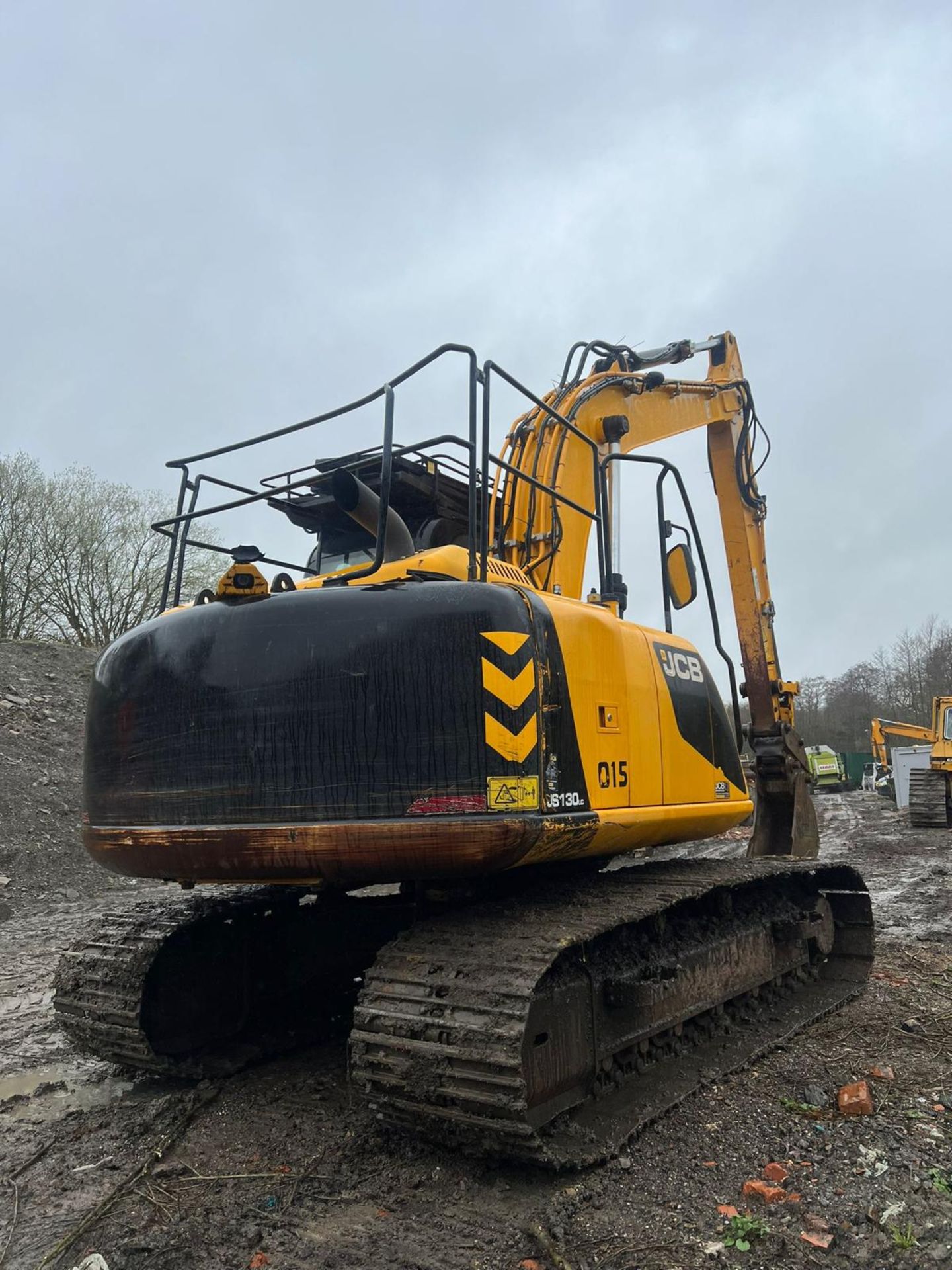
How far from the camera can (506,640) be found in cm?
376

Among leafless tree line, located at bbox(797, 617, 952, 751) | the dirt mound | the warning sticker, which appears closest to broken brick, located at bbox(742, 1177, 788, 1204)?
the warning sticker

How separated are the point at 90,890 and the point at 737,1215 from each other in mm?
9723

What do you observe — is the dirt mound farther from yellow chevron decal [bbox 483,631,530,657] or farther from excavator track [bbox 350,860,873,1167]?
yellow chevron decal [bbox 483,631,530,657]

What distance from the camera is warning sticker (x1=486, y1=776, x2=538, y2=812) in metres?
3.62

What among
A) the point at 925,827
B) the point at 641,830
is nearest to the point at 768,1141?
the point at 641,830

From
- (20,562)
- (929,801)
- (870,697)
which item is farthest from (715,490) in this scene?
(870,697)

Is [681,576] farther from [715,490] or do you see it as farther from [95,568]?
[95,568]

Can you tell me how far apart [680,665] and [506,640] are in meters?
1.76

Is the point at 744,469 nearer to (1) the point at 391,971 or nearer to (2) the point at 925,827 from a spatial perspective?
(1) the point at 391,971

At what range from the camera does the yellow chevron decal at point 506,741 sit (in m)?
3.67

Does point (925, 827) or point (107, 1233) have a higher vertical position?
point (925, 827)

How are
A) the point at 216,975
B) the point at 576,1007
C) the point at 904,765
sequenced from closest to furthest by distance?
the point at 576,1007 → the point at 216,975 → the point at 904,765

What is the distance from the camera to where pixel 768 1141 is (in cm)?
388

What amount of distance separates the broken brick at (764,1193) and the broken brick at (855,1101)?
83cm
